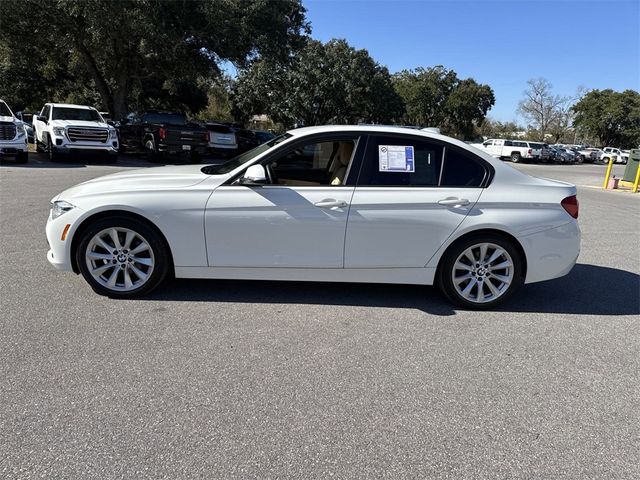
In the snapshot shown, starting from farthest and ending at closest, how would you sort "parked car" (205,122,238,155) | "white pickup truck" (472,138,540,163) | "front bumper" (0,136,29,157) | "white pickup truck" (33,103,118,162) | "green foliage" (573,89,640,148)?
"green foliage" (573,89,640,148) < "white pickup truck" (472,138,540,163) < "parked car" (205,122,238,155) < "white pickup truck" (33,103,118,162) < "front bumper" (0,136,29,157)

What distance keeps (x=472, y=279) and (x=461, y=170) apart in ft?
3.37

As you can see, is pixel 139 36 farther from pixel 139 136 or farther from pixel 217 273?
pixel 217 273

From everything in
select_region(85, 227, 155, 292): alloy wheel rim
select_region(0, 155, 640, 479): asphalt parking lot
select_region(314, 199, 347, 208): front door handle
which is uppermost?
select_region(314, 199, 347, 208): front door handle

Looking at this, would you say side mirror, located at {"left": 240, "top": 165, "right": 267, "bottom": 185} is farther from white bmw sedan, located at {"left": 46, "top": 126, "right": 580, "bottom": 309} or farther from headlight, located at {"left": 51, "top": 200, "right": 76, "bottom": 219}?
headlight, located at {"left": 51, "top": 200, "right": 76, "bottom": 219}

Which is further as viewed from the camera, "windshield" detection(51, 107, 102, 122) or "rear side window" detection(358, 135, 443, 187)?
"windshield" detection(51, 107, 102, 122)

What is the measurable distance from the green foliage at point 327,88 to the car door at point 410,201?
1443 inches

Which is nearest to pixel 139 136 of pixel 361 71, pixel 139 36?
pixel 139 36

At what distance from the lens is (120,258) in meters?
4.44

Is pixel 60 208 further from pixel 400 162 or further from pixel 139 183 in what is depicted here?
pixel 400 162

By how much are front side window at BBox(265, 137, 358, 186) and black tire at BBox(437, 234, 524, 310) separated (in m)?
1.22

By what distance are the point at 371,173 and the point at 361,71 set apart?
126 feet

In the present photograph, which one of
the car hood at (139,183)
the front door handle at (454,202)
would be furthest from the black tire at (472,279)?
the car hood at (139,183)

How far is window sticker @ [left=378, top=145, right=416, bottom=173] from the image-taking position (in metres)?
4.52

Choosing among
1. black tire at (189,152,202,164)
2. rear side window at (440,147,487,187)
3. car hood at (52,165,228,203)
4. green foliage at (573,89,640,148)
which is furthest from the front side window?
green foliage at (573,89,640,148)
